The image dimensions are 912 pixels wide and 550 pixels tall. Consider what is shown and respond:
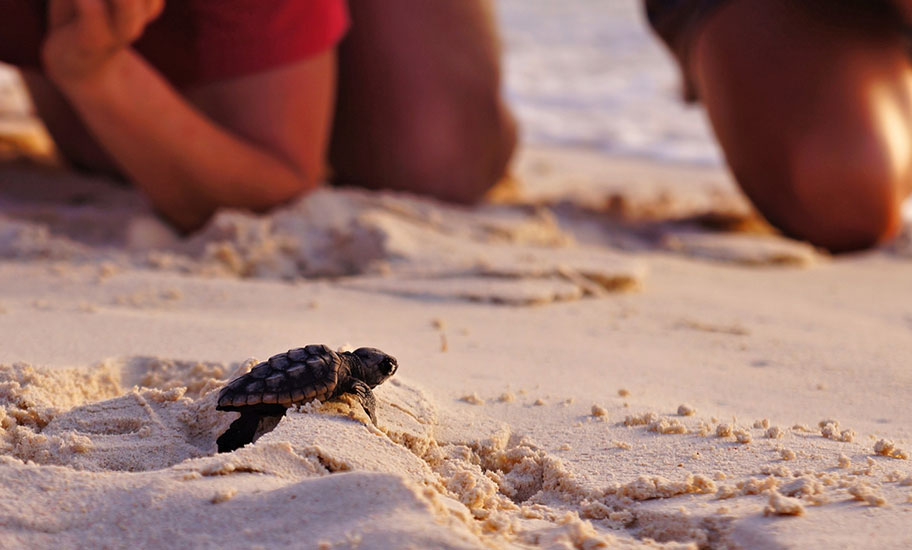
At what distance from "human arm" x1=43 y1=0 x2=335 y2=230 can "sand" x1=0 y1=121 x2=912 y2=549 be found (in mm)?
118

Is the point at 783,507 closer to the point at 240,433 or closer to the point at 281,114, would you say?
the point at 240,433

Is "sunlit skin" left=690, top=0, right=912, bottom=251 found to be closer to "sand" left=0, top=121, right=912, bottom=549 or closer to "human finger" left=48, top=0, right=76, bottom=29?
"sand" left=0, top=121, right=912, bottom=549

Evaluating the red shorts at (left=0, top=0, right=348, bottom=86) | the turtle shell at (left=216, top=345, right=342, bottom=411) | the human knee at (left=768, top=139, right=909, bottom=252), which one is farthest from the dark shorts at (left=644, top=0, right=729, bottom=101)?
the turtle shell at (left=216, top=345, right=342, bottom=411)

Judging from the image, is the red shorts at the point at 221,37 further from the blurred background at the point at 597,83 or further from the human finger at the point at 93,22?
the blurred background at the point at 597,83

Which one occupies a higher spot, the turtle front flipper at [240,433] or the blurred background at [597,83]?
the turtle front flipper at [240,433]

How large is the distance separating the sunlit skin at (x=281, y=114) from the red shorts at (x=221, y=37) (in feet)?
0.15

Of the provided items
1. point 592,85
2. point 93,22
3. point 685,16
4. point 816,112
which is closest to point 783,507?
point 93,22

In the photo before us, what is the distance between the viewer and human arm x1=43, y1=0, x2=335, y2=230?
1.86 metres

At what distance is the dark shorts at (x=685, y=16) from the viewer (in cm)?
262

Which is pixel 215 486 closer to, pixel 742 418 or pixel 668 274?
pixel 742 418

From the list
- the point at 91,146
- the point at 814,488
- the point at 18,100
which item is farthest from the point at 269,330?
the point at 18,100

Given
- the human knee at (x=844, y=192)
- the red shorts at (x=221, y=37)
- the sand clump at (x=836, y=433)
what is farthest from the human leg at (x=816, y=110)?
the sand clump at (x=836, y=433)

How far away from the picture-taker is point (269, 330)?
4.61ft

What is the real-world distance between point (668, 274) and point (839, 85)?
0.88 metres
